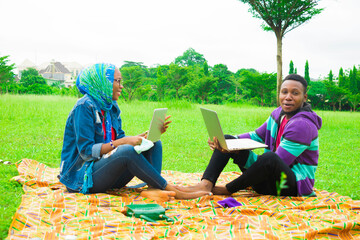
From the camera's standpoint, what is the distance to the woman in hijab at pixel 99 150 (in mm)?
2773

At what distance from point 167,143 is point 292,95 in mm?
4134

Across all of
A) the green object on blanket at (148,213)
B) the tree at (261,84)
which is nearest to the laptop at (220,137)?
the green object on blanket at (148,213)

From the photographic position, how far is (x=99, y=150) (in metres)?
2.79

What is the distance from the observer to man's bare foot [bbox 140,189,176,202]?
2922 mm

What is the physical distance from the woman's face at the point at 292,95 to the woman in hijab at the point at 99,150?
3.65ft

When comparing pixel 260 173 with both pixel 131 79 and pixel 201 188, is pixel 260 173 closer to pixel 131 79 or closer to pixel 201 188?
pixel 201 188

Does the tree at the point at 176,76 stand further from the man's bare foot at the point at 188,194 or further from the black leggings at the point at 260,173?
the man's bare foot at the point at 188,194

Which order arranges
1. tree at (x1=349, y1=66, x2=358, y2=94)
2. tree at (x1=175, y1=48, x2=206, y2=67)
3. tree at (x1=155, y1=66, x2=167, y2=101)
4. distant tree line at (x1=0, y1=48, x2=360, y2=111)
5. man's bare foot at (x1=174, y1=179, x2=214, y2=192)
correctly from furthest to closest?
tree at (x1=175, y1=48, x2=206, y2=67) < tree at (x1=155, y1=66, x2=167, y2=101) < tree at (x1=349, y1=66, x2=358, y2=94) < distant tree line at (x1=0, y1=48, x2=360, y2=111) < man's bare foot at (x1=174, y1=179, x2=214, y2=192)

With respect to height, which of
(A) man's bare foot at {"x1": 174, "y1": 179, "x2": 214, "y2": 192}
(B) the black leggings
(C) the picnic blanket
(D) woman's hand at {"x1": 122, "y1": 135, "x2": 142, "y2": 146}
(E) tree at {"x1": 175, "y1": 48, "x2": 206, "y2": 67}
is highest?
(E) tree at {"x1": 175, "y1": 48, "x2": 206, "y2": 67}

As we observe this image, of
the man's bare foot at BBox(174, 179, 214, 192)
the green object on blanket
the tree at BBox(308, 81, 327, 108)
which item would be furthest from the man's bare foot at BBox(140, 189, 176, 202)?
the tree at BBox(308, 81, 327, 108)

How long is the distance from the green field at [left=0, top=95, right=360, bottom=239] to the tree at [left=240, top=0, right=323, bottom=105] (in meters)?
4.55

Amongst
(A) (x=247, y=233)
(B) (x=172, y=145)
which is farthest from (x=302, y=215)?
(B) (x=172, y=145)

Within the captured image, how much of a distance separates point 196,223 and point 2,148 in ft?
14.0

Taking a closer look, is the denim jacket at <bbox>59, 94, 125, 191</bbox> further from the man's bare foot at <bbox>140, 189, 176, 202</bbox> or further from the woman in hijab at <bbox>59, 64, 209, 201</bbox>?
the man's bare foot at <bbox>140, 189, 176, 202</bbox>
